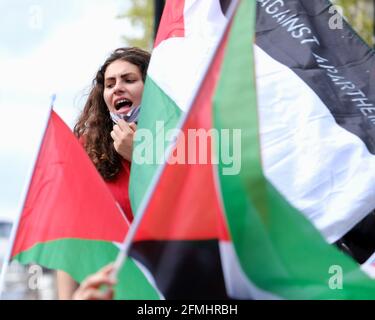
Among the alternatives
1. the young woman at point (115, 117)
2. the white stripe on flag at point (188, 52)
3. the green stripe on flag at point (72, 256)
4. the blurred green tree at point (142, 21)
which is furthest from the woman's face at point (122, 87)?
the blurred green tree at point (142, 21)

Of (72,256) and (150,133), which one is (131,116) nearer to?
(150,133)

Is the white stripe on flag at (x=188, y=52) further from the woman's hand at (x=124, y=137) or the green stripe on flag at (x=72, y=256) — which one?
the green stripe on flag at (x=72, y=256)

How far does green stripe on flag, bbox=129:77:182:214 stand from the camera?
455 cm

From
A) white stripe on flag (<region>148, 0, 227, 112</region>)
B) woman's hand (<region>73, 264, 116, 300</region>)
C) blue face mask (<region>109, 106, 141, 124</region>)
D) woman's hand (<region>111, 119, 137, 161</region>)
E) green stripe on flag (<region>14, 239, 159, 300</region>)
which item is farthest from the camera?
blue face mask (<region>109, 106, 141, 124</region>)

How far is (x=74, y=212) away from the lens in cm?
427

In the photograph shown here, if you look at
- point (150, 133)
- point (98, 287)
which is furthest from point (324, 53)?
point (98, 287)

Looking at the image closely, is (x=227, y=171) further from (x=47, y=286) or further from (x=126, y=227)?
(x=47, y=286)

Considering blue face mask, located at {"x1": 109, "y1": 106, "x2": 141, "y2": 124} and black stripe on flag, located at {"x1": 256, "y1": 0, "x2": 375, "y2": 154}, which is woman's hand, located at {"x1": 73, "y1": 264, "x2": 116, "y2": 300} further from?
black stripe on flag, located at {"x1": 256, "y1": 0, "x2": 375, "y2": 154}

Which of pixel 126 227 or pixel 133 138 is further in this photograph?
pixel 133 138

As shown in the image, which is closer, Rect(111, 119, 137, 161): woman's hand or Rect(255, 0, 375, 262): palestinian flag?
Rect(255, 0, 375, 262): palestinian flag

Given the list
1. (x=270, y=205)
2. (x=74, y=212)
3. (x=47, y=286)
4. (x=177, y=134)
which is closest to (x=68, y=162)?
(x=74, y=212)

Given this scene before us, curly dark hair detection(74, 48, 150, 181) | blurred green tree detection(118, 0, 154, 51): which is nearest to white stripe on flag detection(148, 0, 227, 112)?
curly dark hair detection(74, 48, 150, 181)

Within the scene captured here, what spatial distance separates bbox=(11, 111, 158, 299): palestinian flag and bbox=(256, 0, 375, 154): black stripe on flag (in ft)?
4.03

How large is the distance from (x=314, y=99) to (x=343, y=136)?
23cm
